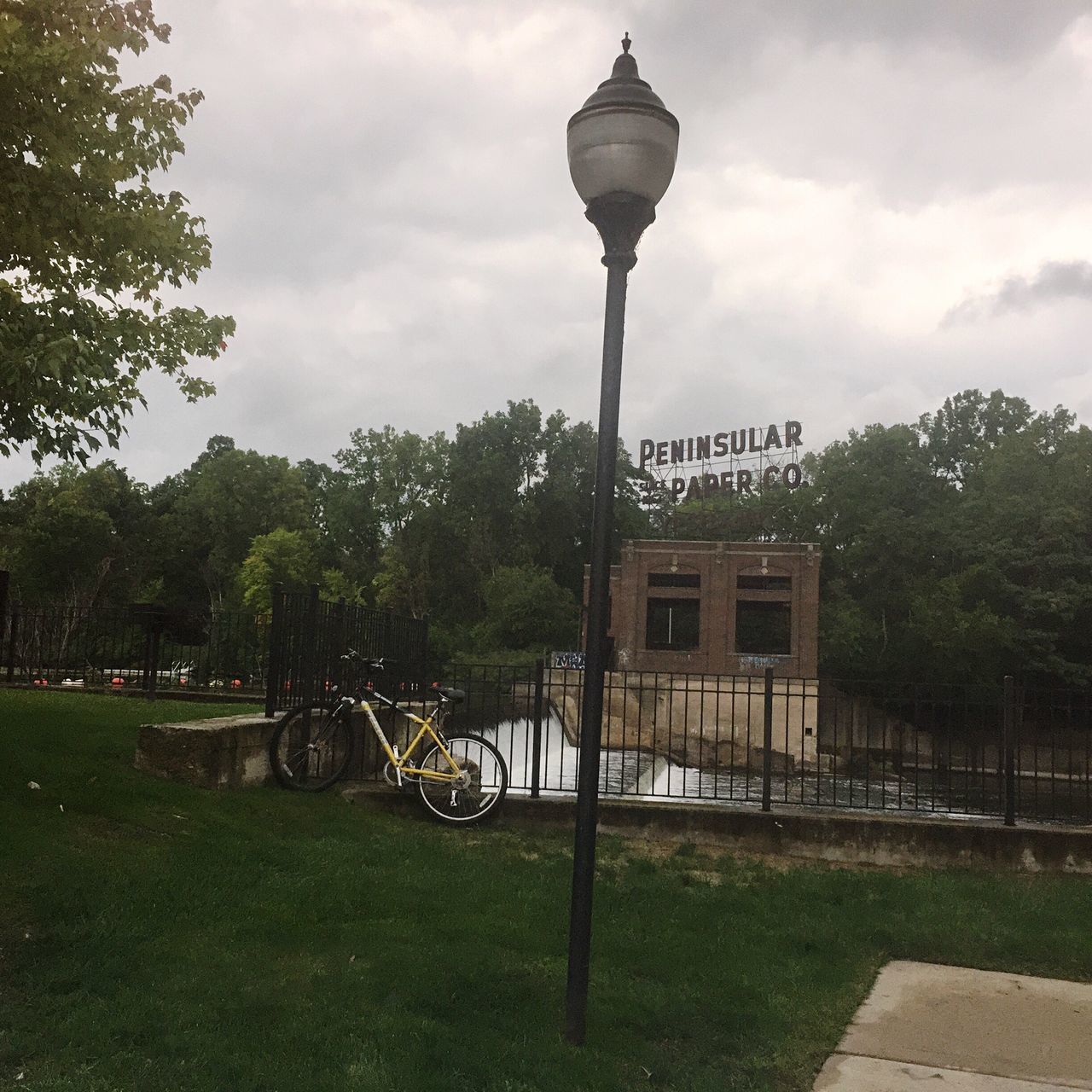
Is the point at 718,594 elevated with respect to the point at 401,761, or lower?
elevated

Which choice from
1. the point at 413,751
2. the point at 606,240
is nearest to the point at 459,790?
the point at 413,751

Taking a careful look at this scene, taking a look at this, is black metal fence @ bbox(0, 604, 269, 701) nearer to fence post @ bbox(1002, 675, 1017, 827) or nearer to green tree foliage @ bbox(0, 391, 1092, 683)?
fence post @ bbox(1002, 675, 1017, 827)

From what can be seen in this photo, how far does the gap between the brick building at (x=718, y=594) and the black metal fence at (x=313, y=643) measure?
39.3 meters

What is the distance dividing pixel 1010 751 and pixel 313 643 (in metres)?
6.51

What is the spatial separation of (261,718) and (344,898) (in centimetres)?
351

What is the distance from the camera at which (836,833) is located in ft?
29.0

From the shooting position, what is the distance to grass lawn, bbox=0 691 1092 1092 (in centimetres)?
386

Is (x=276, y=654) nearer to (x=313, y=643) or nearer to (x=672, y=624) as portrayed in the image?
(x=313, y=643)

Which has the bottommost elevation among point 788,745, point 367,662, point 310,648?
point 788,745

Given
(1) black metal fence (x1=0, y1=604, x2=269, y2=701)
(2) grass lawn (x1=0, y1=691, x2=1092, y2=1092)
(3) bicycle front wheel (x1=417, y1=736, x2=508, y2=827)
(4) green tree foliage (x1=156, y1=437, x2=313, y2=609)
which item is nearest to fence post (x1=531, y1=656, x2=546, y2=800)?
(3) bicycle front wheel (x1=417, y1=736, x2=508, y2=827)

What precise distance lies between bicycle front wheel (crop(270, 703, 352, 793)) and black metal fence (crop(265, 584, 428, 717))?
0.23 meters

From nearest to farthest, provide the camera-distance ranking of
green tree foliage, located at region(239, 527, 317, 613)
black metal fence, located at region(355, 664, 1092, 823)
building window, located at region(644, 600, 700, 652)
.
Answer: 1. black metal fence, located at region(355, 664, 1092, 823)
2. green tree foliage, located at region(239, 527, 317, 613)
3. building window, located at region(644, 600, 700, 652)

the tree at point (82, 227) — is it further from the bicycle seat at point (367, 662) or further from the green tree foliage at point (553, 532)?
the green tree foliage at point (553, 532)

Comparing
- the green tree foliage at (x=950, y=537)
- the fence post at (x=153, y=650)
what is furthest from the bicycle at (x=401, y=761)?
the green tree foliage at (x=950, y=537)
